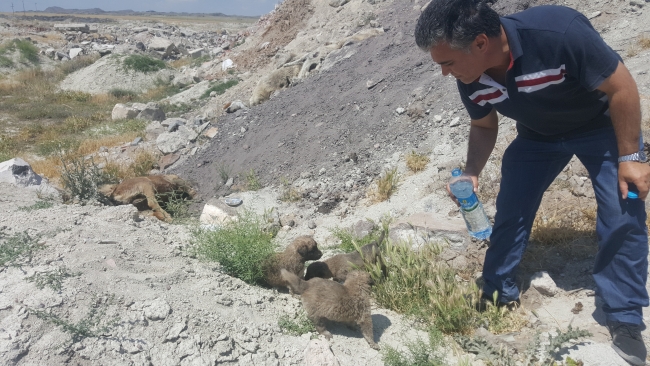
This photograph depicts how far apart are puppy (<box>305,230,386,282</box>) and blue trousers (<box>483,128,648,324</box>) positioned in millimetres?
1002

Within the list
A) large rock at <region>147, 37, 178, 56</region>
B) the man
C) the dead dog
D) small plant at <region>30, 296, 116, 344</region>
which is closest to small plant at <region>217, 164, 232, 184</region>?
the dead dog

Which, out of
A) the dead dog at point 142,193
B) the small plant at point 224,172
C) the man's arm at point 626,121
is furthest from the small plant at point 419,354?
the small plant at point 224,172

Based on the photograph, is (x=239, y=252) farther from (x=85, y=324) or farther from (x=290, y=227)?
(x=290, y=227)

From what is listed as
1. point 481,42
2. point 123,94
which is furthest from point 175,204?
point 123,94

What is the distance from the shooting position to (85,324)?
2908mm

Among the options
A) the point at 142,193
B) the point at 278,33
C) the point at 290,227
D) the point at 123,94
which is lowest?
the point at 123,94

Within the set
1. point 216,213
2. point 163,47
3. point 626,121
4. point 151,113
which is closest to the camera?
point 626,121

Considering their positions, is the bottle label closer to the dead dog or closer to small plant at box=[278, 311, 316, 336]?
small plant at box=[278, 311, 316, 336]

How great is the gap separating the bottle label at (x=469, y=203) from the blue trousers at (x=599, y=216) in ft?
Answer: 0.58

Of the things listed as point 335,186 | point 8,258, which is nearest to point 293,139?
point 335,186

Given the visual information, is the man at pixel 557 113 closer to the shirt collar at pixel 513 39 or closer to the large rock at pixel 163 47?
the shirt collar at pixel 513 39

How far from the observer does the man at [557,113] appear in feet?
8.48

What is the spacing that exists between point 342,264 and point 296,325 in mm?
876

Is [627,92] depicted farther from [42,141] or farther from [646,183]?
[42,141]
